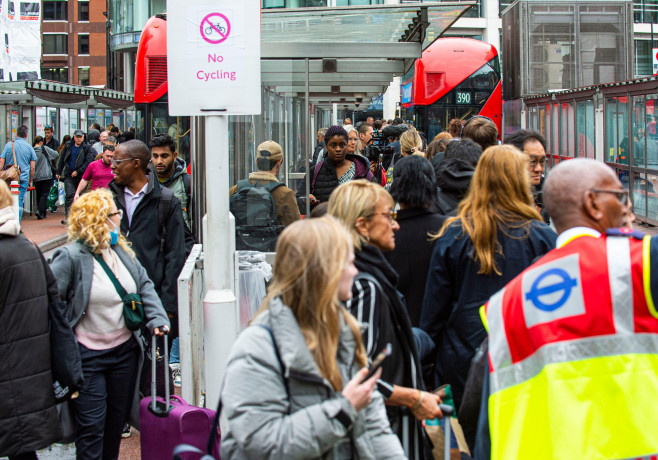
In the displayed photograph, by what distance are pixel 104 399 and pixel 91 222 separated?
97cm

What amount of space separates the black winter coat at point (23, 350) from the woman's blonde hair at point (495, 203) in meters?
2.08

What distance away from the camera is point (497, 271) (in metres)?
4.00

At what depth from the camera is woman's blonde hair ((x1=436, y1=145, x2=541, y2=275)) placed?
4.04 metres

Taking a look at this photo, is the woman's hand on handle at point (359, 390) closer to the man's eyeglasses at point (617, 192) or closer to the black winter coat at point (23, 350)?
the man's eyeglasses at point (617, 192)

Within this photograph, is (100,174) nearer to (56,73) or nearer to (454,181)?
(454,181)

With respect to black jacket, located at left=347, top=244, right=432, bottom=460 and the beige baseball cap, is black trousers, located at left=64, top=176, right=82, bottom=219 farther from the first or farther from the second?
black jacket, located at left=347, top=244, right=432, bottom=460

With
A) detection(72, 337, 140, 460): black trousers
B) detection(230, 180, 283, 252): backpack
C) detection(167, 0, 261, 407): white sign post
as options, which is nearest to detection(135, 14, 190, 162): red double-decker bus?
detection(230, 180, 283, 252): backpack

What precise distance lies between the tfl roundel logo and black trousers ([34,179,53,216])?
18.3 meters

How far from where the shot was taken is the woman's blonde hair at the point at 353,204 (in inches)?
139

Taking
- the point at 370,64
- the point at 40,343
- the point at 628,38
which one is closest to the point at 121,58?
the point at 628,38

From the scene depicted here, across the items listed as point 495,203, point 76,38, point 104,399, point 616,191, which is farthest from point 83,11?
point 616,191

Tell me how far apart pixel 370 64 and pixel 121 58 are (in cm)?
7079

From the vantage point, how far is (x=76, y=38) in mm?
89750

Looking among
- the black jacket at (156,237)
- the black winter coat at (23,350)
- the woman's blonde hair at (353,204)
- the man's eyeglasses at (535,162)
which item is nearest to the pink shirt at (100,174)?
the black jacket at (156,237)
